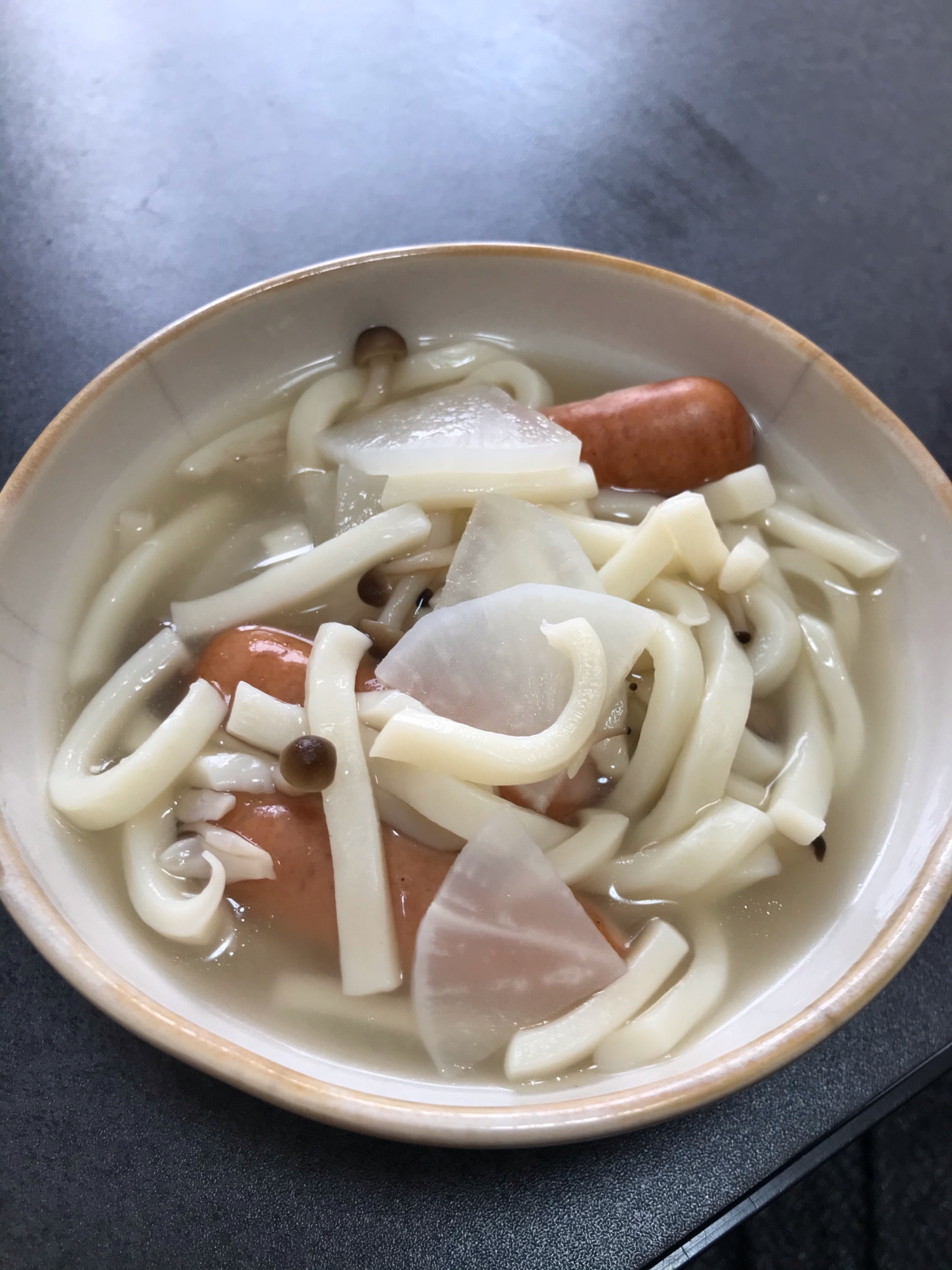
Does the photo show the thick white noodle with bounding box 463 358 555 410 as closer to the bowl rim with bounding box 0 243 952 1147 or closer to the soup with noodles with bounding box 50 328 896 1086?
the soup with noodles with bounding box 50 328 896 1086

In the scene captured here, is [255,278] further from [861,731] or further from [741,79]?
[861,731]

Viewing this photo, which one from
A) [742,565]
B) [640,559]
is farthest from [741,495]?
[640,559]

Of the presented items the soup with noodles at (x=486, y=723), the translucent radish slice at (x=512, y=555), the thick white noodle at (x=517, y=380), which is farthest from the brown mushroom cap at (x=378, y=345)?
the translucent radish slice at (x=512, y=555)

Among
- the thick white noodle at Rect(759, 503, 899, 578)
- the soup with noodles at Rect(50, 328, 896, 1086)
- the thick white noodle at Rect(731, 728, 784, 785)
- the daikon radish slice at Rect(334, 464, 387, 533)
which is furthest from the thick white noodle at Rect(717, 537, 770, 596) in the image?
the daikon radish slice at Rect(334, 464, 387, 533)

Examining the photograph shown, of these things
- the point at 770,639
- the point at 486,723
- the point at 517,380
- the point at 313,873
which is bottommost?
the point at 313,873

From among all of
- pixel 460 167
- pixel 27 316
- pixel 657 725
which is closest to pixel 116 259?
pixel 27 316

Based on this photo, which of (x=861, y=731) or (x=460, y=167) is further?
(x=460, y=167)

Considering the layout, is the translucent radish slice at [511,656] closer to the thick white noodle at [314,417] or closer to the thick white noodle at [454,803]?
the thick white noodle at [454,803]

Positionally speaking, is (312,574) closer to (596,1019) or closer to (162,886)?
(162,886)
